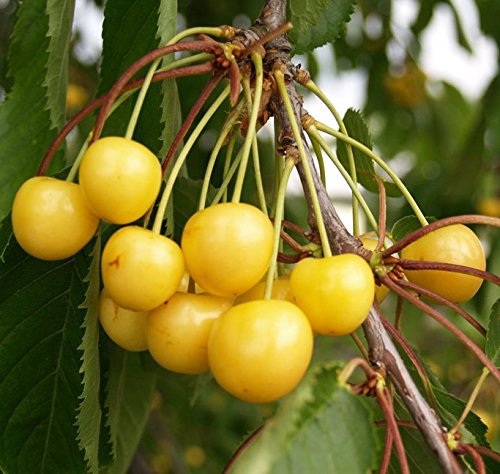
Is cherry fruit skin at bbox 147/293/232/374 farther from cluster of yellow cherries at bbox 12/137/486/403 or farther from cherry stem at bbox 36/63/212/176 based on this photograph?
cherry stem at bbox 36/63/212/176

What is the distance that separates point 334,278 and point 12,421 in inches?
19.1

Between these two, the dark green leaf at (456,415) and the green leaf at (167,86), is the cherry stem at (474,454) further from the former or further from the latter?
the green leaf at (167,86)

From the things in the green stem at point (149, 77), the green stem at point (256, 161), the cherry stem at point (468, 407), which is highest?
the green stem at point (149, 77)

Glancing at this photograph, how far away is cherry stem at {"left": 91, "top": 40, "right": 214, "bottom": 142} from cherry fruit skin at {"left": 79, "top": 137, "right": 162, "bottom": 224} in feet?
0.07

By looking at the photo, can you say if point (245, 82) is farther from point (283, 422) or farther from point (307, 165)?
point (283, 422)

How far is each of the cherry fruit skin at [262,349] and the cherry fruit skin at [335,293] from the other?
27 millimetres

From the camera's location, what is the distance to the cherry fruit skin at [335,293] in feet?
2.25

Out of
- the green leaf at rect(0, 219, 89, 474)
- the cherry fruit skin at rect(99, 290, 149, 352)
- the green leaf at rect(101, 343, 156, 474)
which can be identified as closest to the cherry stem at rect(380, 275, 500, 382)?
the cherry fruit skin at rect(99, 290, 149, 352)

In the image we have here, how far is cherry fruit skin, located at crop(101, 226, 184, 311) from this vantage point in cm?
70

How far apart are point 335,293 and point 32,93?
690mm

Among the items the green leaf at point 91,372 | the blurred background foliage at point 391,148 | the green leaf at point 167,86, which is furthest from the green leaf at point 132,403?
the green leaf at point 167,86

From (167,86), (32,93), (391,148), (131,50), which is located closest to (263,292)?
(167,86)

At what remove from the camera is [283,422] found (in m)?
0.58

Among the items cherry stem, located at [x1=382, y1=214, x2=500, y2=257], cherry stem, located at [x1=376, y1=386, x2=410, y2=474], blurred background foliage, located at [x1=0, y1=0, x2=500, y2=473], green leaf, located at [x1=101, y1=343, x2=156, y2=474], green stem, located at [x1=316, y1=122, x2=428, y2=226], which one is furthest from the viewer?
blurred background foliage, located at [x1=0, y1=0, x2=500, y2=473]
